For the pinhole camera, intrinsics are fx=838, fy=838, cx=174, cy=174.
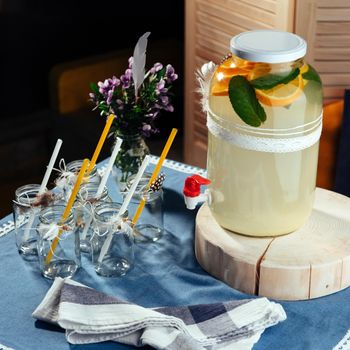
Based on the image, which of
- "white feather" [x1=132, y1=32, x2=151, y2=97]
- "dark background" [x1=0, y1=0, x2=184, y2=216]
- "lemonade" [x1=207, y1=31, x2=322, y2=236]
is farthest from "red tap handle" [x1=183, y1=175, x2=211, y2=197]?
"dark background" [x1=0, y1=0, x2=184, y2=216]

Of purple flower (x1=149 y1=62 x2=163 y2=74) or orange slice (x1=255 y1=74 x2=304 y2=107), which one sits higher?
orange slice (x1=255 y1=74 x2=304 y2=107)

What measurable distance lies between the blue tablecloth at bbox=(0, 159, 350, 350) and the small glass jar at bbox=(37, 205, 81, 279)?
3cm

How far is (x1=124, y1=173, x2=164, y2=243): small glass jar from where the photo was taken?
76.4 inches

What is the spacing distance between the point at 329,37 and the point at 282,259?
129 cm

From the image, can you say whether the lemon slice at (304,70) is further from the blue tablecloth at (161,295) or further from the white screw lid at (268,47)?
the blue tablecloth at (161,295)

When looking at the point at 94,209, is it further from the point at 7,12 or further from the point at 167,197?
the point at 7,12

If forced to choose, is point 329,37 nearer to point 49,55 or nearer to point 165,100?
point 165,100

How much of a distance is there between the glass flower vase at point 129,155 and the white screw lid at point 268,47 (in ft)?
1.27

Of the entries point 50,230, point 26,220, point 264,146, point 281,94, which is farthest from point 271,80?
point 26,220

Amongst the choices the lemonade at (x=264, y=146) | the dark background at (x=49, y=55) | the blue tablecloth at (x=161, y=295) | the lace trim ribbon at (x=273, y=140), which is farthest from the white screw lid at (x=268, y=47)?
the dark background at (x=49, y=55)

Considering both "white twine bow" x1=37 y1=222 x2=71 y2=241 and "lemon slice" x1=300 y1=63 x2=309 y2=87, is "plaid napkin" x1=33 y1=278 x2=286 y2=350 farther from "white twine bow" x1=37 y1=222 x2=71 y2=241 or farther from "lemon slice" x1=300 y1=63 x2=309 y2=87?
"lemon slice" x1=300 y1=63 x2=309 y2=87

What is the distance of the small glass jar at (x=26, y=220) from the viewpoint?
188cm

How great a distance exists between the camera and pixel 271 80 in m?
1.64

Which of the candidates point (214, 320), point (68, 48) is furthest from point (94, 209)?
point (68, 48)
